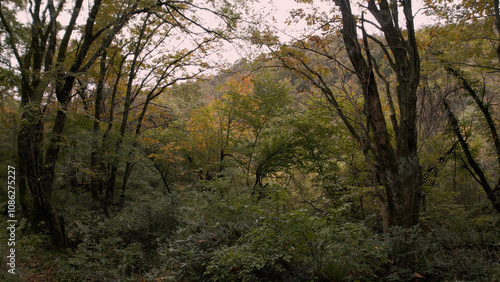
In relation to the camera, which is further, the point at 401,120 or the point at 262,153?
the point at 262,153

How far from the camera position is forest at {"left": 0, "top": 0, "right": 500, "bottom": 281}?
3.89 m

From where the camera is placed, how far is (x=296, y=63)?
540cm

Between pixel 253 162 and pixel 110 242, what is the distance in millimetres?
5968

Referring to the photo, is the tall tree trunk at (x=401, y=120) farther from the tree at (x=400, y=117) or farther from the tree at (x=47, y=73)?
the tree at (x=47, y=73)

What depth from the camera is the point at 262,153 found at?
9984mm

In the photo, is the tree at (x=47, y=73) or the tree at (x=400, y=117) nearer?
the tree at (x=400, y=117)

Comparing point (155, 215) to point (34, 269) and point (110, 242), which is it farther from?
point (34, 269)

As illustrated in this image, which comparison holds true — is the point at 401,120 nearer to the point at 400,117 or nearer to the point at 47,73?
the point at 400,117

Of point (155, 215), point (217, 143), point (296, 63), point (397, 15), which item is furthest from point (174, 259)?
point (217, 143)

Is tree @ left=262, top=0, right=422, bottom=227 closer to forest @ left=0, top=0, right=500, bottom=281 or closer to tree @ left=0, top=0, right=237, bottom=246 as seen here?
forest @ left=0, top=0, right=500, bottom=281

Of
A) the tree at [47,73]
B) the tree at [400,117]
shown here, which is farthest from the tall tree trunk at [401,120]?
the tree at [47,73]

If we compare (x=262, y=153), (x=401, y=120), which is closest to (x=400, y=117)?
(x=401, y=120)

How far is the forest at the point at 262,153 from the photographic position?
3.89 m

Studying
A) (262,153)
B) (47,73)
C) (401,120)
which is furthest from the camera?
(262,153)
